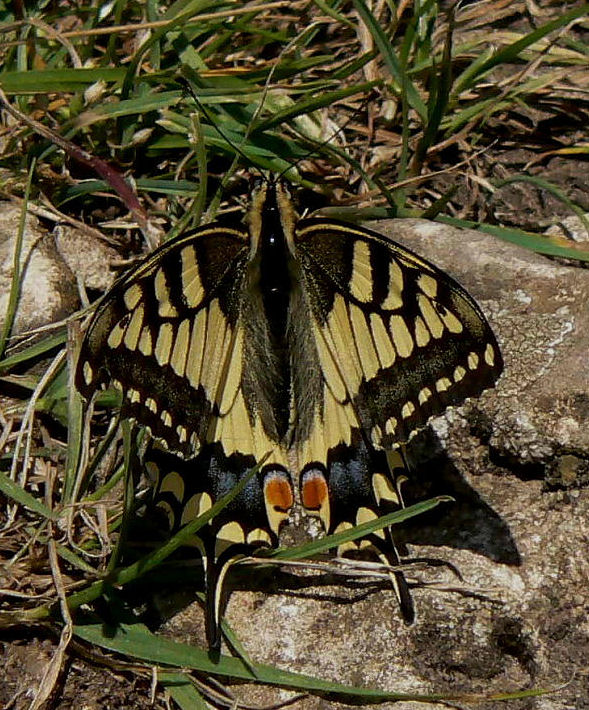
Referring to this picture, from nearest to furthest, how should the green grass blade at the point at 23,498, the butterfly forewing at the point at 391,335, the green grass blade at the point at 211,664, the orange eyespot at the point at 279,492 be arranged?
the green grass blade at the point at 211,664
the butterfly forewing at the point at 391,335
the orange eyespot at the point at 279,492
the green grass blade at the point at 23,498

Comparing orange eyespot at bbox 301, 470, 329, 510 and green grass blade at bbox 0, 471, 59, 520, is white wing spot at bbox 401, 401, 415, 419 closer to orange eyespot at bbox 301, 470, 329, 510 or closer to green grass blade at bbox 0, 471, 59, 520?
orange eyespot at bbox 301, 470, 329, 510

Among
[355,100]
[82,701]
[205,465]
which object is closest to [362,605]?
[205,465]

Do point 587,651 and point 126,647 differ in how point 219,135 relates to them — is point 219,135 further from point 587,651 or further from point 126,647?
point 587,651

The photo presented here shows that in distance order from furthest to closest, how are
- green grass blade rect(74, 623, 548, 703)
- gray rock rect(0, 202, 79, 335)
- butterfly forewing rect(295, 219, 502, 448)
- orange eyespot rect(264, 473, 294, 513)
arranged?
gray rock rect(0, 202, 79, 335)
orange eyespot rect(264, 473, 294, 513)
butterfly forewing rect(295, 219, 502, 448)
green grass blade rect(74, 623, 548, 703)

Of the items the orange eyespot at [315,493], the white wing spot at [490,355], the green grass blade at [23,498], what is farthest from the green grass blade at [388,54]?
the green grass blade at [23,498]

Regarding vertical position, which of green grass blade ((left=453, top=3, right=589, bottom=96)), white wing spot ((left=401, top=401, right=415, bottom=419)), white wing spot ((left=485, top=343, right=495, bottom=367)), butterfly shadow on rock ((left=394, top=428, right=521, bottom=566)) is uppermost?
green grass blade ((left=453, top=3, right=589, bottom=96))

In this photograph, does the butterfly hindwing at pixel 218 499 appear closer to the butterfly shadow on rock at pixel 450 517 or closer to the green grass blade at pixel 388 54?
the butterfly shadow on rock at pixel 450 517

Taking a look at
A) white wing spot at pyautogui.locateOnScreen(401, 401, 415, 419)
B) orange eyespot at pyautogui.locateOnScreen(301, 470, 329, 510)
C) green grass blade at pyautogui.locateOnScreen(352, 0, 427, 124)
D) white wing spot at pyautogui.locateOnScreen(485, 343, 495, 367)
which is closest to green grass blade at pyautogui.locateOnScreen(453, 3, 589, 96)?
green grass blade at pyautogui.locateOnScreen(352, 0, 427, 124)

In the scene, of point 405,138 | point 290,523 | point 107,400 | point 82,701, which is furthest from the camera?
point 405,138

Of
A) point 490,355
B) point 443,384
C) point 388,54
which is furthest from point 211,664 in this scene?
point 388,54
